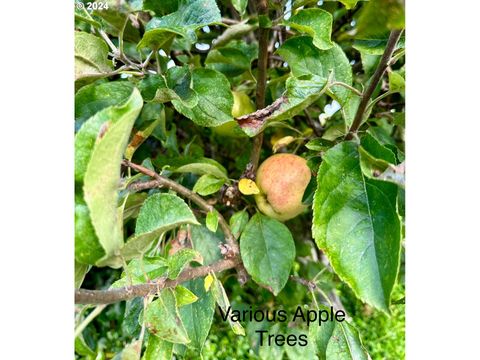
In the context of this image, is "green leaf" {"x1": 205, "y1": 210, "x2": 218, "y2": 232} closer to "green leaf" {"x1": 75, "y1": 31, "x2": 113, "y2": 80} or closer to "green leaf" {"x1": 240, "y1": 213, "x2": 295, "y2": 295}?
"green leaf" {"x1": 240, "y1": 213, "x2": 295, "y2": 295}

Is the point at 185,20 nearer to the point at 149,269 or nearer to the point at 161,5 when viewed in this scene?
the point at 161,5

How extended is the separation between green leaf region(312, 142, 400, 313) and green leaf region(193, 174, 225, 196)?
0.48ft

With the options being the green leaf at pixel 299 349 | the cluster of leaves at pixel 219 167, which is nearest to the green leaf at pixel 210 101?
the cluster of leaves at pixel 219 167

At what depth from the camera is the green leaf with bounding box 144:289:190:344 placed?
382mm

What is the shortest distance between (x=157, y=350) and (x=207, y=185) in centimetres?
17

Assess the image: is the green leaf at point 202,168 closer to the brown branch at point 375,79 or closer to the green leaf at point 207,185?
the green leaf at point 207,185

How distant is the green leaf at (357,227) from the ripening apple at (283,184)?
0.11 metres

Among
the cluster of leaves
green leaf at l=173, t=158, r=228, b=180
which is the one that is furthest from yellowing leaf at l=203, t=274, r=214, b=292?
green leaf at l=173, t=158, r=228, b=180

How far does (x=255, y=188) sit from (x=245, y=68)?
0.14 m

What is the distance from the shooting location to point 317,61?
0.48m

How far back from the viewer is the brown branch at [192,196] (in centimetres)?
48

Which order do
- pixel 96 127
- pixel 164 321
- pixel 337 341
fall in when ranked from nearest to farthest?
pixel 96 127, pixel 164 321, pixel 337 341

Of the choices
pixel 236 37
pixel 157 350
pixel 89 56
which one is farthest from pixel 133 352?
pixel 236 37

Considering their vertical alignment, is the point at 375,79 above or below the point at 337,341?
above
